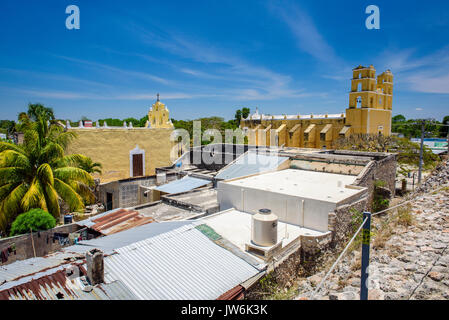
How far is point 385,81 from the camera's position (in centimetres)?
3725

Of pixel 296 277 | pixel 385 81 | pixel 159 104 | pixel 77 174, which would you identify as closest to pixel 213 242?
pixel 296 277

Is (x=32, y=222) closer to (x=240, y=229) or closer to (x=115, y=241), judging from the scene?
(x=115, y=241)

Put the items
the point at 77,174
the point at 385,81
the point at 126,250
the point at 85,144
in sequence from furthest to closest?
the point at 385,81, the point at 85,144, the point at 77,174, the point at 126,250

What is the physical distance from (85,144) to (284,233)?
16136 millimetres

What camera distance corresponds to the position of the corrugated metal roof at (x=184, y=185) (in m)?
14.7

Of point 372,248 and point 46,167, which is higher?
point 46,167

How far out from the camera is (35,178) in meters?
11.2

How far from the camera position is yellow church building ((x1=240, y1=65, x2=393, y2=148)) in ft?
109

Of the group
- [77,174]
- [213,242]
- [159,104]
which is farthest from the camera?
[159,104]

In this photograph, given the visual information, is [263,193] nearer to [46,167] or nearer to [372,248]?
[372,248]

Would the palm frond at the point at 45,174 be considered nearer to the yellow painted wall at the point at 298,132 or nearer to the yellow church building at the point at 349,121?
the yellow church building at the point at 349,121

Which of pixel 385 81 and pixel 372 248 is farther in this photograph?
pixel 385 81

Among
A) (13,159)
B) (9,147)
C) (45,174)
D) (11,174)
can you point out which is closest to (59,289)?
(45,174)

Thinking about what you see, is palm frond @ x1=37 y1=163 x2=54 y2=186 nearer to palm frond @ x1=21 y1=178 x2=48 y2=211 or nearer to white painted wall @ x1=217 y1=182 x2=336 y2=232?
palm frond @ x1=21 y1=178 x2=48 y2=211
